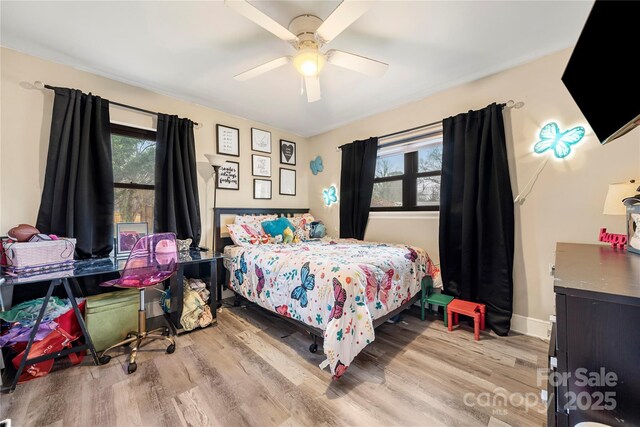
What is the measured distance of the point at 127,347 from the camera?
6.72 feet

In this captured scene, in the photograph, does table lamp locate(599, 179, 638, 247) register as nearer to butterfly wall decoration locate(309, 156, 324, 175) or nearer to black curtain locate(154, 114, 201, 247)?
butterfly wall decoration locate(309, 156, 324, 175)

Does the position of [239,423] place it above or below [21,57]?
below

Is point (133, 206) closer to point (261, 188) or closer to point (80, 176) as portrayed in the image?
point (80, 176)

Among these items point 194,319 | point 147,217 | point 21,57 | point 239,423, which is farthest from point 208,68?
point 239,423

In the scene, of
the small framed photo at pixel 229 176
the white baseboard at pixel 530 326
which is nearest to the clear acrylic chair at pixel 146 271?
the small framed photo at pixel 229 176

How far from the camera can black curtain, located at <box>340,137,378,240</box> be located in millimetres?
3268

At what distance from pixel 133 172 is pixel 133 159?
140mm

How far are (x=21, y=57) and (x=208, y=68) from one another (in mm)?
1412

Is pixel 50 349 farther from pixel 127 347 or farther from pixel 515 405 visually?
pixel 515 405

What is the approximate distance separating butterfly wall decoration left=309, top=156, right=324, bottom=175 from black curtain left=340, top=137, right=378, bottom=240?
526mm

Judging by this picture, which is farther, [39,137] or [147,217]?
[147,217]

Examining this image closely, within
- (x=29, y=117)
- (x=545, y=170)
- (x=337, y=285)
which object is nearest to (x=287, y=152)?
(x=29, y=117)

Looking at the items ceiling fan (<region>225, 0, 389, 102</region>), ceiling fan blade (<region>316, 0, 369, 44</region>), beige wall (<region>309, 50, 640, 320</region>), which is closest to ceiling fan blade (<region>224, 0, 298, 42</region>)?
ceiling fan (<region>225, 0, 389, 102</region>)

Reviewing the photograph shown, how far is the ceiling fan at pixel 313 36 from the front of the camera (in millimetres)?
1346
